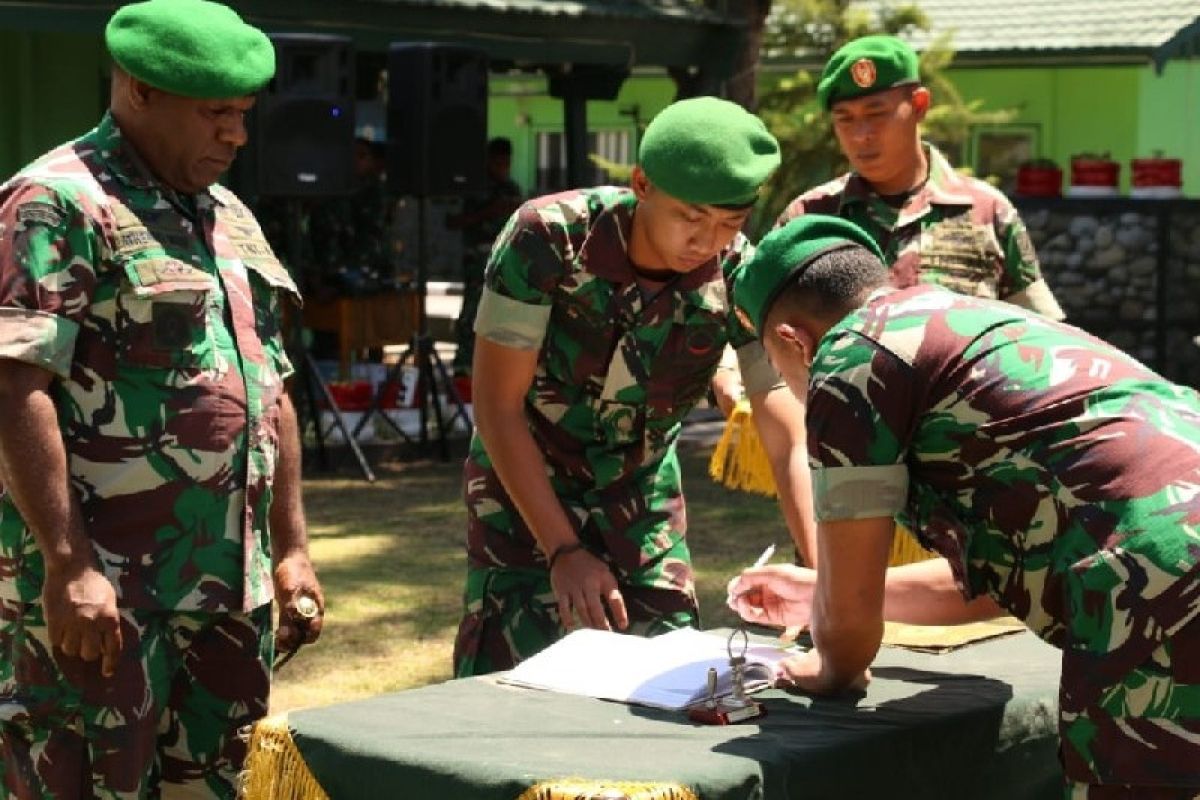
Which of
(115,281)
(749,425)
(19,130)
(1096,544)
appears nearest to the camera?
(1096,544)

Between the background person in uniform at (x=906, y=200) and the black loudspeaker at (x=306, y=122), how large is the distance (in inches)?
220

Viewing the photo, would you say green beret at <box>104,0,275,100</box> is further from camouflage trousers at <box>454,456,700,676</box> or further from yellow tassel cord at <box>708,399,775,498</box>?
yellow tassel cord at <box>708,399,775,498</box>

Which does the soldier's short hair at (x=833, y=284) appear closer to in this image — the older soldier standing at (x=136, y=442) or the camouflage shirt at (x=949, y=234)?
the older soldier standing at (x=136, y=442)

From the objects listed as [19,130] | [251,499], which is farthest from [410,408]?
[251,499]

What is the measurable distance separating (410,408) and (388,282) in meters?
1.51

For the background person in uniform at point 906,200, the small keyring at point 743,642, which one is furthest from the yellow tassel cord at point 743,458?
the small keyring at point 743,642

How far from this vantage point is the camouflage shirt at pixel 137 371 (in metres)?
3.54

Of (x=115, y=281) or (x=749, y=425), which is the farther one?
(x=749, y=425)

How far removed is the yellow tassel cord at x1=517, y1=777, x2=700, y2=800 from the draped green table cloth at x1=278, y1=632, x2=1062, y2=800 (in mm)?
Result: 20

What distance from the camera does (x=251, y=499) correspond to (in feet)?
12.6

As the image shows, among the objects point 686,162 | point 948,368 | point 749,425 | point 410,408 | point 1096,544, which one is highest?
point 686,162

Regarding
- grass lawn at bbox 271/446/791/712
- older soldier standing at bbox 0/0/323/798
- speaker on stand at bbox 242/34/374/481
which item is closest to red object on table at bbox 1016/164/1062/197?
grass lawn at bbox 271/446/791/712

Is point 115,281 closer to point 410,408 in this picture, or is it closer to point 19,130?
point 410,408

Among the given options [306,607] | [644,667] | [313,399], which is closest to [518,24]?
[313,399]
